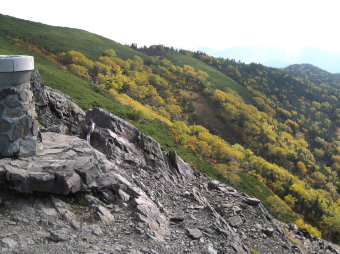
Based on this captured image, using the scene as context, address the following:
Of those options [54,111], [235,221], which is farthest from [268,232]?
[54,111]

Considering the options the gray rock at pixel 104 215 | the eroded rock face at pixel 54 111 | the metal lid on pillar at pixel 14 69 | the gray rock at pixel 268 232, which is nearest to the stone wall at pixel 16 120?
the metal lid on pillar at pixel 14 69

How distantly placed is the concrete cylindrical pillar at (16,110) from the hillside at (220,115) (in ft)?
73.8

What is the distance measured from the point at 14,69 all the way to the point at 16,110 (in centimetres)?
154

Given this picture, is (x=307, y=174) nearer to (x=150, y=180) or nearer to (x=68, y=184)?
(x=150, y=180)

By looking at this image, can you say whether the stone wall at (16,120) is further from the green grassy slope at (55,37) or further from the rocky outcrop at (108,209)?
the green grassy slope at (55,37)

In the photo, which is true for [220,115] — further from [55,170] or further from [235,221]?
[55,170]

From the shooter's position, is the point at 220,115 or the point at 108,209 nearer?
the point at 108,209

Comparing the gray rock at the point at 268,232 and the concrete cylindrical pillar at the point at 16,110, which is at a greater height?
the concrete cylindrical pillar at the point at 16,110

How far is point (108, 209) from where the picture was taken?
12.3 m

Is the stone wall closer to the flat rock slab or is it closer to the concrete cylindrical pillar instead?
the concrete cylindrical pillar

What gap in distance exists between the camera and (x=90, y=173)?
1262 centimetres

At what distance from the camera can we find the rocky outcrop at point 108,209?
1009cm

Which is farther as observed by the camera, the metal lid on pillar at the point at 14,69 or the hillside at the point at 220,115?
the hillside at the point at 220,115

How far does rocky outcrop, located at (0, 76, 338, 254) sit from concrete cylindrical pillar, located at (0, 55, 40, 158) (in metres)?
0.54
